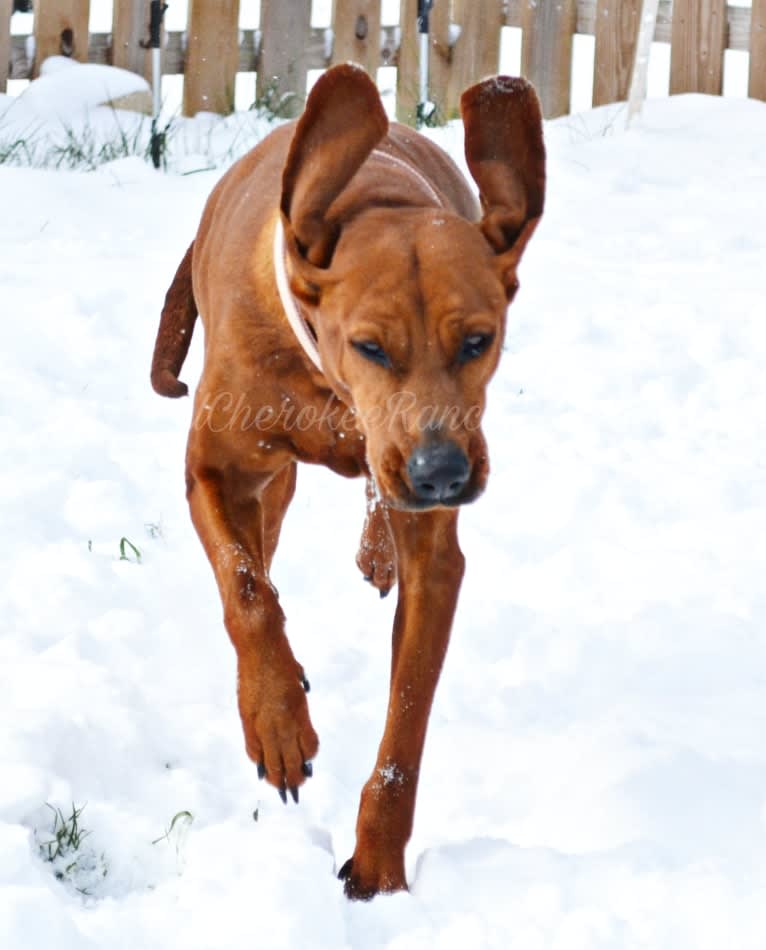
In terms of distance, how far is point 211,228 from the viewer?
3.31 m

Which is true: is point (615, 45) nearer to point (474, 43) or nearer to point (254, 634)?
point (474, 43)

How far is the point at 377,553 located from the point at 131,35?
4.21 metres

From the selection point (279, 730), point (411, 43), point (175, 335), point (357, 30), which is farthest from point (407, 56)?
point (279, 730)

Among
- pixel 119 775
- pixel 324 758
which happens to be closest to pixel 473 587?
pixel 324 758

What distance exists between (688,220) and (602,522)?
101 inches

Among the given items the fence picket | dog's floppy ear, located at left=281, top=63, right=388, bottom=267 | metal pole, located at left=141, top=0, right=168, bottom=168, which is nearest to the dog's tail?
dog's floppy ear, located at left=281, top=63, right=388, bottom=267

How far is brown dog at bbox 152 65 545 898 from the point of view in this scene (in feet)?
7.85

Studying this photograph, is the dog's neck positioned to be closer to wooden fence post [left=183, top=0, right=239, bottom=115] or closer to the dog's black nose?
the dog's black nose

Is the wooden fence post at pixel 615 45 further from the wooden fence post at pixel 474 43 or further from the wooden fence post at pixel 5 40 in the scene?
the wooden fence post at pixel 5 40

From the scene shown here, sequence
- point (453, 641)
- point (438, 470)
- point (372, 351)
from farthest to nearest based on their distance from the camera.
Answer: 1. point (453, 641)
2. point (372, 351)
3. point (438, 470)

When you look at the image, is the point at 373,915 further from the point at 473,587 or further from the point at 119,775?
the point at 473,587

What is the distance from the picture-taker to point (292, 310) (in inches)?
105

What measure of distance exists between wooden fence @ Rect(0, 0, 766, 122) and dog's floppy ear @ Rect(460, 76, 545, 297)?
4693 mm

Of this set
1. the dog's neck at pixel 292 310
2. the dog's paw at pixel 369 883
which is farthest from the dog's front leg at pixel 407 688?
the dog's neck at pixel 292 310
